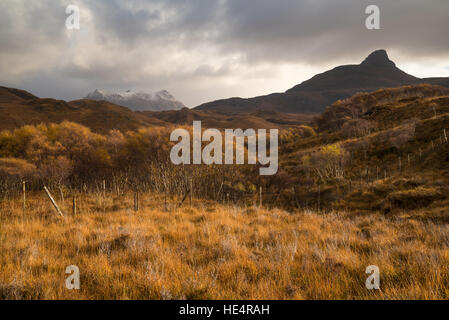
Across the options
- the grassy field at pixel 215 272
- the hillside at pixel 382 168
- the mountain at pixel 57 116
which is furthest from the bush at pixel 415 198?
the mountain at pixel 57 116

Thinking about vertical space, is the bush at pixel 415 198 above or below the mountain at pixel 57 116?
below

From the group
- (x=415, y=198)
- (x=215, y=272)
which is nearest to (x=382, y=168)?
(x=415, y=198)

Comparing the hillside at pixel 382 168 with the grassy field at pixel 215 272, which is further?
the hillside at pixel 382 168

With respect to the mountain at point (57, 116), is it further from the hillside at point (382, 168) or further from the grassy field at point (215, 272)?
the grassy field at point (215, 272)

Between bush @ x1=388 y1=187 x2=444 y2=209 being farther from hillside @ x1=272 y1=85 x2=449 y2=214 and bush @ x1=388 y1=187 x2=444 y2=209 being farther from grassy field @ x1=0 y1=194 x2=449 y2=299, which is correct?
grassy field @ x1=0 y1=194 x2=449 y2=299

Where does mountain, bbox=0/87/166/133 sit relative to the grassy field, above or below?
above

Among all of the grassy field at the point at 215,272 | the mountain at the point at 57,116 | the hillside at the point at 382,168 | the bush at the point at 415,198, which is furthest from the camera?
the mountain at the point at 57,116

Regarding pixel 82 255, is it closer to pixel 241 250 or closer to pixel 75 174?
pixel 241 250

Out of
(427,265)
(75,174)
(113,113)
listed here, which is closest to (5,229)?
(427,265)

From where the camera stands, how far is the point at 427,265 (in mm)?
3441

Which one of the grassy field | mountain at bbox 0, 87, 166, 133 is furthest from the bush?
mountain at bbox 0, 87, 166, 133

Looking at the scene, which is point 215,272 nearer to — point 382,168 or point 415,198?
point 415,198

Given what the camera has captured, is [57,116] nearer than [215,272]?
No
